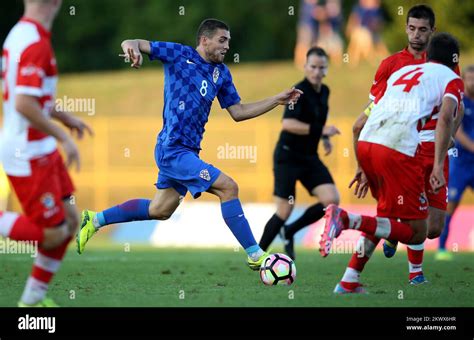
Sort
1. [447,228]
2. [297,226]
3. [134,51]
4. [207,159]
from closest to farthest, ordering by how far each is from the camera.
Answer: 1. [134,51]
2. [297,226]
3. [447,228]
4. [207,159]

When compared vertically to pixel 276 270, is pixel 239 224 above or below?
above

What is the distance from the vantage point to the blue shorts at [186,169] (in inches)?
351

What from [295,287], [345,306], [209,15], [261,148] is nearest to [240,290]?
[295,287]

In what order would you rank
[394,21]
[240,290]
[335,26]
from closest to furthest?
1. [240,290]
2. [335,26]
3. [394,21]

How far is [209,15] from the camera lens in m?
38.7

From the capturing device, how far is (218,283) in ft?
31.2

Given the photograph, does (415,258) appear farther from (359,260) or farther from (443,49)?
(443,49)

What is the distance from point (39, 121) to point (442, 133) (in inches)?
125

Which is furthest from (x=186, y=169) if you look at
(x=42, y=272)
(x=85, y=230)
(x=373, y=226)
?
(x=42, y=272)

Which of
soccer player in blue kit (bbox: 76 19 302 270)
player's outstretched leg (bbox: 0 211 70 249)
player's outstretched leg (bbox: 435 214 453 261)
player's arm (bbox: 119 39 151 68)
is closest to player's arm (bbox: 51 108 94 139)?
player's outstretched leg (bbox: 0 211 70 249)

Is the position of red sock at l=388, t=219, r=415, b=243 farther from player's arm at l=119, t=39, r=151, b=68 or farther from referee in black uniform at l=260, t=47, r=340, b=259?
referee in black uniform at l=260, t=47, r=340, b=259

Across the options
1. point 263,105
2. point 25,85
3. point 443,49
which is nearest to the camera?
point 25,85

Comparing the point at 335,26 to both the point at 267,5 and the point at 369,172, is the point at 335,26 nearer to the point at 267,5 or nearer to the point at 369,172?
the point at 267,5
